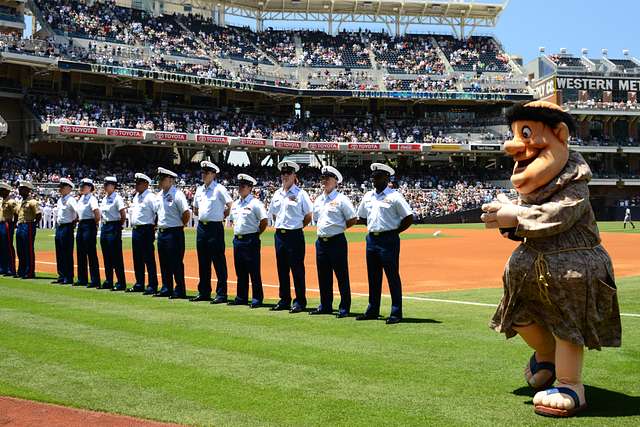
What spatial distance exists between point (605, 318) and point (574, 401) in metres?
0.65

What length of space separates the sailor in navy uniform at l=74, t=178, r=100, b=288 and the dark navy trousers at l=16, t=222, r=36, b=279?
158 cm

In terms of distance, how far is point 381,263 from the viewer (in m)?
9.41

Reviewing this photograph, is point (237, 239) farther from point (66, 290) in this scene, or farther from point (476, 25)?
point (476, 25)

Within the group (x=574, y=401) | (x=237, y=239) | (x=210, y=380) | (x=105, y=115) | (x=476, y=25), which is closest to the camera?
(x=574, y=401)

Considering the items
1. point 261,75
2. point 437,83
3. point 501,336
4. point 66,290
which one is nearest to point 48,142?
point 261,75

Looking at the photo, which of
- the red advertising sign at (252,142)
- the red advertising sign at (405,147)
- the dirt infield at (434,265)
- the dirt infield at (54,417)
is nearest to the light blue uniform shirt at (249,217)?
the dirt infield at (434,265)

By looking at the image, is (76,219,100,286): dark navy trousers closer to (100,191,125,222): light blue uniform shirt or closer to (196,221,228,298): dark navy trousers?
(100,191,125,222): light blue uniform shirt

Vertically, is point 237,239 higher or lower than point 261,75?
lower

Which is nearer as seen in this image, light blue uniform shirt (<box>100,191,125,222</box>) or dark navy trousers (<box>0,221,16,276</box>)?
light blue uniform shirt (<box>100,191,125,222</box>)

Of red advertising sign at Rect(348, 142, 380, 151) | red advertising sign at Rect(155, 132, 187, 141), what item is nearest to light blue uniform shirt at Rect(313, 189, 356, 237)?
red advertising sign at Rect(155, 132, 187, 141)

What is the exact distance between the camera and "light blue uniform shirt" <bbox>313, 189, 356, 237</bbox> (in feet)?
33.0

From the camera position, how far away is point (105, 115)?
46688mm

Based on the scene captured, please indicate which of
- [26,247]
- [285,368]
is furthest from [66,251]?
[285,368]

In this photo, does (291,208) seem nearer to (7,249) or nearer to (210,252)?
(210,252)
